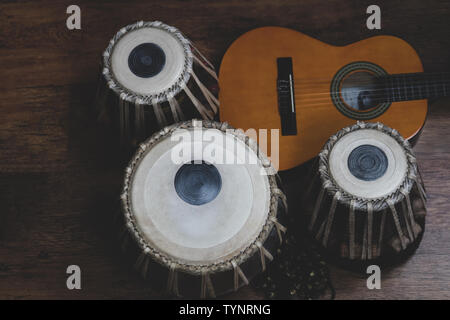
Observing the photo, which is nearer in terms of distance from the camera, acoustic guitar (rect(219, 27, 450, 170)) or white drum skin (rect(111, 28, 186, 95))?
white drum skin (rect(111, 28, 186, 95))

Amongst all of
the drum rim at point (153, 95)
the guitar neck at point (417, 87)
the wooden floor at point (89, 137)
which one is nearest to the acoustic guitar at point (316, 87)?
the guitar neck at point (417, 87)

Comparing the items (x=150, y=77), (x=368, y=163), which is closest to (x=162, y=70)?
(x=150, y=77)

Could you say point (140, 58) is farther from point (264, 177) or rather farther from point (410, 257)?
point (410, 257)

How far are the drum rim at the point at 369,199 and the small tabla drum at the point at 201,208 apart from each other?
128mm

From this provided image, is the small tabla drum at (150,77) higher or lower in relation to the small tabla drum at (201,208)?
higher

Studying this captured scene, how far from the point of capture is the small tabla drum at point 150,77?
3.79 ft

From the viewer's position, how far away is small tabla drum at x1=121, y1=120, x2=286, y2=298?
Answer: 1.03 m

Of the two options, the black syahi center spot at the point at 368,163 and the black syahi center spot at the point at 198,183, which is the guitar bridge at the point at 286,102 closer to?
the black syahi center spot at the point at 368,163

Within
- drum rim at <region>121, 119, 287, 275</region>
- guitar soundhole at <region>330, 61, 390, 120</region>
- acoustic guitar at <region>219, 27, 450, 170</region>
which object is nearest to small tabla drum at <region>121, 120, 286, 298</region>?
drum rim at <region>121, 119, 287, 275</region>

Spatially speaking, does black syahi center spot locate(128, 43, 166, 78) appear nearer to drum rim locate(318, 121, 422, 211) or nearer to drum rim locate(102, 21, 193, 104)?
drum rim locate(102, 21, 193, 104)

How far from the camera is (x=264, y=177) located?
3.50ft

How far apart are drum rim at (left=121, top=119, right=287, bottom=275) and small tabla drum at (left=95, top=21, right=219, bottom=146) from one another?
0.11 meters
